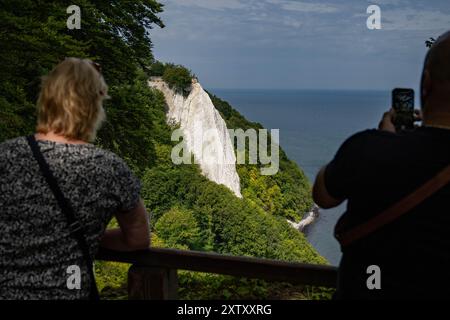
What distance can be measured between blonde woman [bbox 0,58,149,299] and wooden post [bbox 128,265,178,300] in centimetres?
41

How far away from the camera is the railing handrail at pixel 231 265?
7.06 feet

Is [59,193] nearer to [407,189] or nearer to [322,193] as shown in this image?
[322,193]

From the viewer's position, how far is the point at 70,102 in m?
1.93

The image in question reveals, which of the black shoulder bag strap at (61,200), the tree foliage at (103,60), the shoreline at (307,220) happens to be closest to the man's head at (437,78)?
the black shoulder bag strap at (61,200)

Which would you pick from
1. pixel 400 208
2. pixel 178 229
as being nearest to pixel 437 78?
pixel 400 208

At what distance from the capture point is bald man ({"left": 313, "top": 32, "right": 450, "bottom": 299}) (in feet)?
5.22

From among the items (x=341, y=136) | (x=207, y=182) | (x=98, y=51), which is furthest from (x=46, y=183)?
(x=341, y=136)

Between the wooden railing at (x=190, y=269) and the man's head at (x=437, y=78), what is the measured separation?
802 mm

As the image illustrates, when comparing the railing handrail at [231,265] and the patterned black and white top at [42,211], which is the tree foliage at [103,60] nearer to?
the railing handrail at [231,265]

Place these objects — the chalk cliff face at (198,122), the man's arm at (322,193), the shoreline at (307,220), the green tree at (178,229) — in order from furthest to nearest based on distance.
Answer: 1. the shoreline at (307,220)
2. the chalk cliff face at (198,122)
3. the green tree at (178,229)
4. the man's arm at (322,193)

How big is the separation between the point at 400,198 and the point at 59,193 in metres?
1.17

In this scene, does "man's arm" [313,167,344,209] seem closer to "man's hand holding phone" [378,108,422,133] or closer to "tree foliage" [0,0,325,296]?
"man's hand holding phone" [378,108,422,133]

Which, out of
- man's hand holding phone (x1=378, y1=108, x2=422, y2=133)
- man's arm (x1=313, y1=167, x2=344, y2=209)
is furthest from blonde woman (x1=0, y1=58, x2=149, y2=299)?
man's hand holding phone (x1=378, y1=108, x2=422, y2=133)
